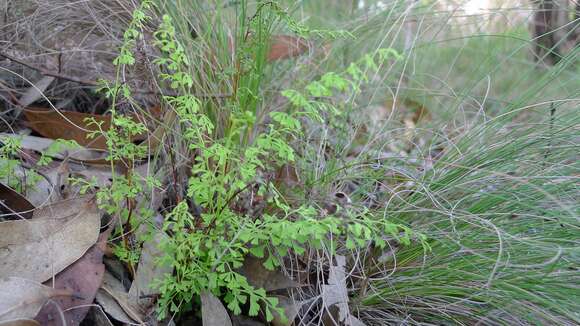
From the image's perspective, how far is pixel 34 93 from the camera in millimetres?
2281

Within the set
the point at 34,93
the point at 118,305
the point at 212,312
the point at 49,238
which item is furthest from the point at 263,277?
the point at 34,93

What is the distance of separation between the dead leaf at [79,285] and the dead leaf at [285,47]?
4.08 ft

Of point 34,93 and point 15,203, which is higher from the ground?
point 34,93

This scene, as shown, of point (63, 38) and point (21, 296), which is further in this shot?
point (63, 38)

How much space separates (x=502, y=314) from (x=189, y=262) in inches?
37.2

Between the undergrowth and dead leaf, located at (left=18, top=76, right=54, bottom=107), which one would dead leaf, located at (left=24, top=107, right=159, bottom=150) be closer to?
dead leaf, located at (left=18, top=76, right=54, bottom=107)

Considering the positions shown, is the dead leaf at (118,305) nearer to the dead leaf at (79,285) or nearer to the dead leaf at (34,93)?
the dead leaf at (79,285)

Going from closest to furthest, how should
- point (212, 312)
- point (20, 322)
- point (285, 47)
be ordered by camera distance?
1. point (20, 322)
2. point (212, 312)
3. point (285, 47)

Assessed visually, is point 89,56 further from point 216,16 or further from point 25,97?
point 216,16

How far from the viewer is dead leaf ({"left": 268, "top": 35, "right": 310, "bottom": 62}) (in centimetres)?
260

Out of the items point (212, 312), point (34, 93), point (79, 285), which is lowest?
point (212, 312)

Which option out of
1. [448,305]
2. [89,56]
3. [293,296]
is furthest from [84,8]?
[448,305]

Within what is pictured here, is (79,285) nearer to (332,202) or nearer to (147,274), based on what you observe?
(147,274)

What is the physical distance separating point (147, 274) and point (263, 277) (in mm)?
346
